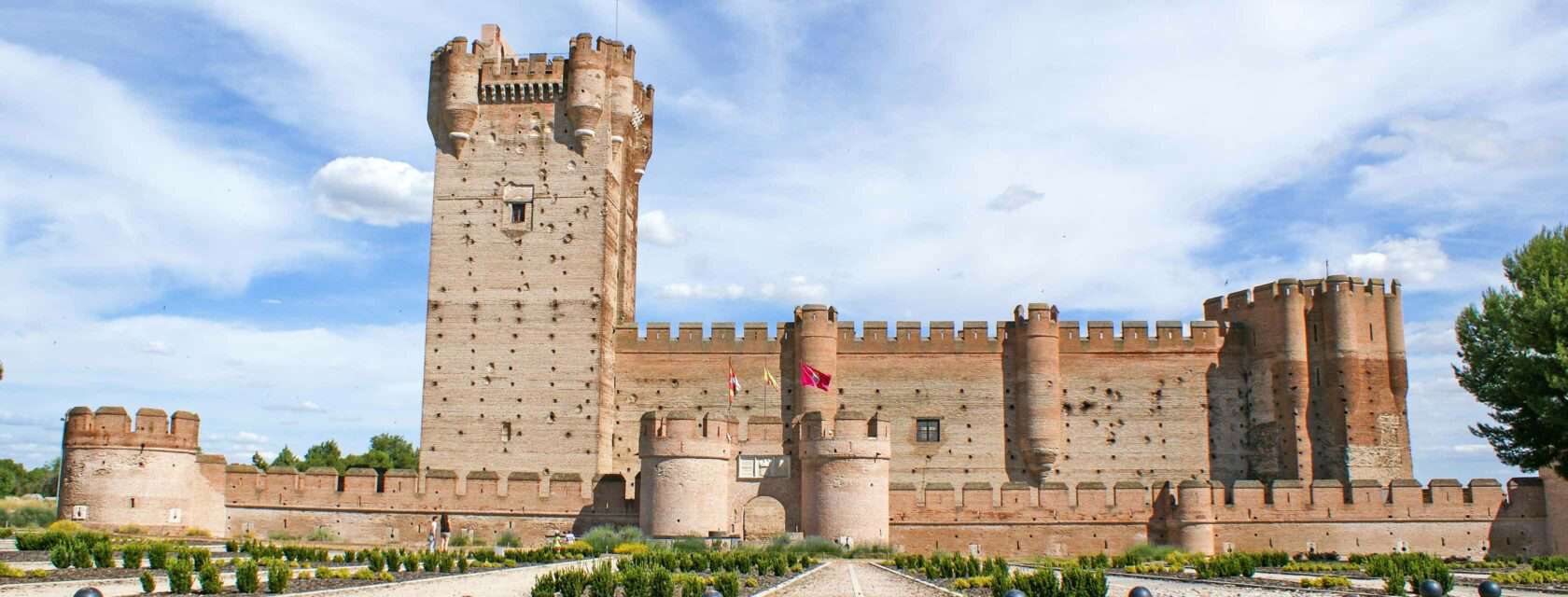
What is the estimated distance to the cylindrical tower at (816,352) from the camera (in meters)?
37.3

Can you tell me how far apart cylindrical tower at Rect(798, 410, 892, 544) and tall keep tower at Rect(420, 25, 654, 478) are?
26.4ft

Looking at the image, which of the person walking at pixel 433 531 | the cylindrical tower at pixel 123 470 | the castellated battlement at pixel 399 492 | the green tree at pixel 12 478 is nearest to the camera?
the person walking at pixel 433 531

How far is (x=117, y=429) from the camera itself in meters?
30.0

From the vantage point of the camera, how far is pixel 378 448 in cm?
8306

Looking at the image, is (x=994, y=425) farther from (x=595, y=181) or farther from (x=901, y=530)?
(x=595, y=181)

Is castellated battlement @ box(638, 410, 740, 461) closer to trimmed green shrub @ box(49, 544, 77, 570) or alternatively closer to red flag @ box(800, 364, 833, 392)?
red flag @ box(800, 364, 833, 392)

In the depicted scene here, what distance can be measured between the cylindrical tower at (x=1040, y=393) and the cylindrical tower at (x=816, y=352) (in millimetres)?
5551

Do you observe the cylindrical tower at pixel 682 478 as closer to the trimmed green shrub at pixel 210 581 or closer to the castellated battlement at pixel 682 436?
the castellated battlement at pixel 682 436

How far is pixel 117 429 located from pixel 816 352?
721 inches

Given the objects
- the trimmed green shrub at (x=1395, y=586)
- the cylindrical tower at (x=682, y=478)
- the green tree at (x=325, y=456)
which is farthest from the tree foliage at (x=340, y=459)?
the trimmed green shrub at (x=1395, y=586)

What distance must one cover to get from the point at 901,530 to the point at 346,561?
14378 mm

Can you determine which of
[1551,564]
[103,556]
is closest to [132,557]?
[103,556]

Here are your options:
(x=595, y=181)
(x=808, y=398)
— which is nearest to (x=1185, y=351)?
(x=808, y=398)

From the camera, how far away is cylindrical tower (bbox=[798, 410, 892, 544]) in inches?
1176
